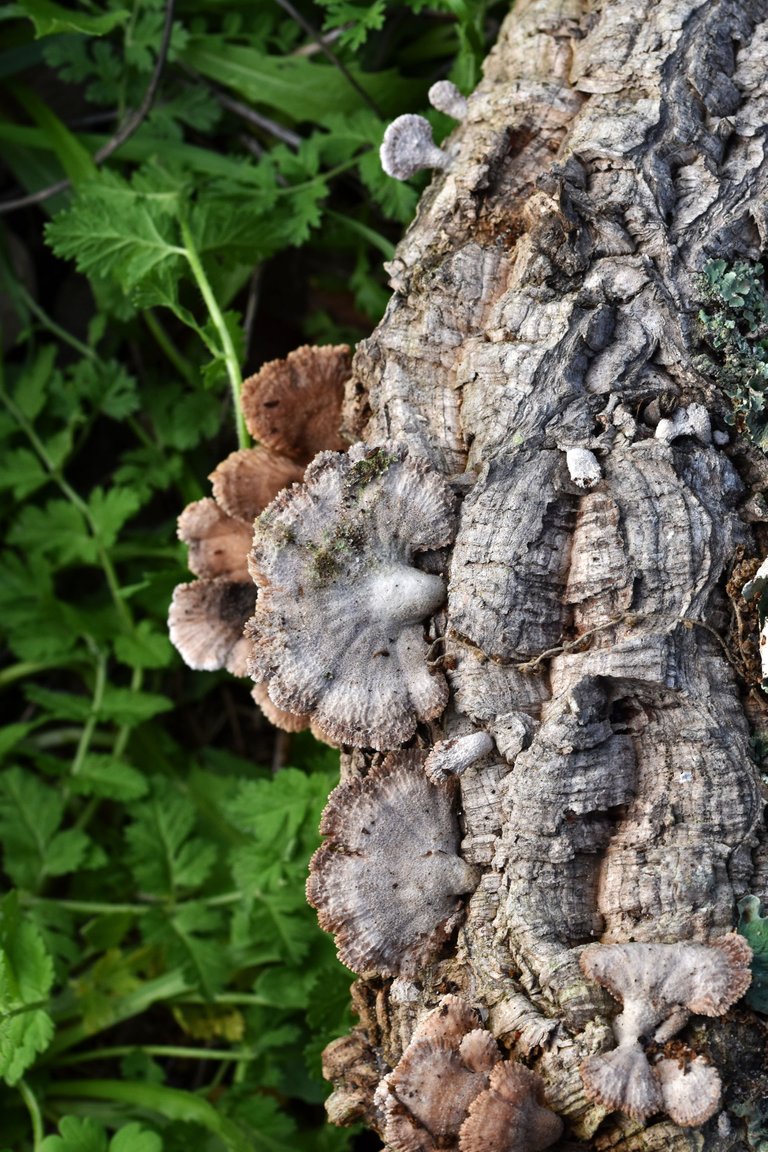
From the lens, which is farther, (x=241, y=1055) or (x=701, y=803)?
(x=241, y=1055)

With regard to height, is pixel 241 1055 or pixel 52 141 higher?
pixel 52 141

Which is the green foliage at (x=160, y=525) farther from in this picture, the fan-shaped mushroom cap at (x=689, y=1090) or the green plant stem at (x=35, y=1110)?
the fan-shaped mushroom cap at (x=689, y=1090)

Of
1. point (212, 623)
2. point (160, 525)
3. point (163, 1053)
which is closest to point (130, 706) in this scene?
point (160, 525)

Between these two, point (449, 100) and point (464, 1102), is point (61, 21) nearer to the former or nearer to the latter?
point (449, 100)

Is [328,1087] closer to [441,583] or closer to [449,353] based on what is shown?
[441,583]

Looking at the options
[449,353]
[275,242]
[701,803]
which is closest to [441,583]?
[449,353]

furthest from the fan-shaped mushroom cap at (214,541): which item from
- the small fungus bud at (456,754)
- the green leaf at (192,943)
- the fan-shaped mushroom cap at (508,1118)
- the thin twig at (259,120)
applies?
the thin twig at (259,120)
